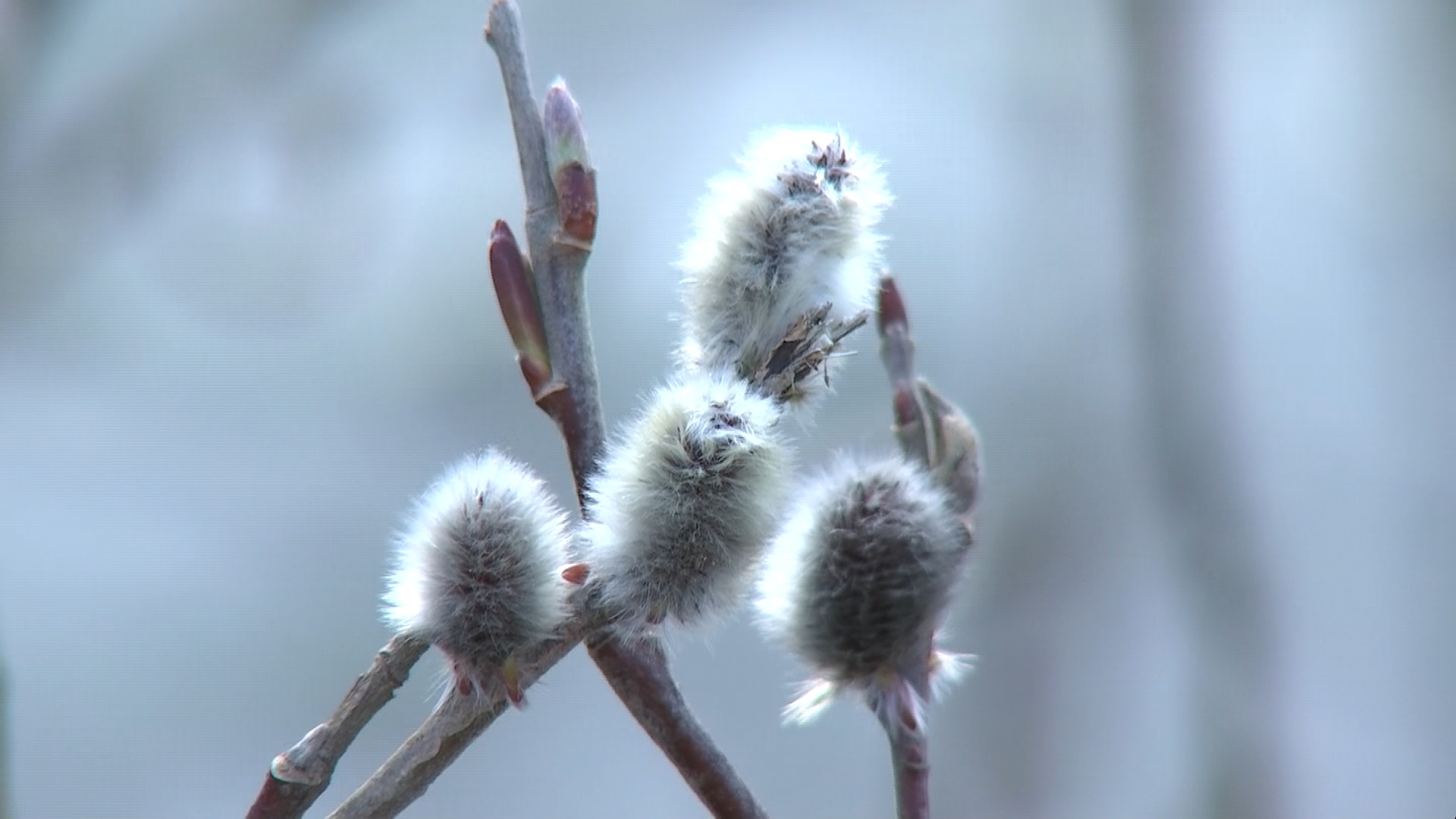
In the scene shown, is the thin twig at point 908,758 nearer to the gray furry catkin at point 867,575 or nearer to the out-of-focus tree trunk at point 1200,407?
the gray furry catkin at point 867,575

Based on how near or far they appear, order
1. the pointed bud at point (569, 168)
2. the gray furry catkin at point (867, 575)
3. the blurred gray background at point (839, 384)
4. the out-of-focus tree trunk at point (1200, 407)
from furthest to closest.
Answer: the out-of-focus tree trunk at point (1200, 407) → the blurred gray background at point (839, 384) → the pointed bud at point (569, 168) → the gray furry catkin at point (867, 575)

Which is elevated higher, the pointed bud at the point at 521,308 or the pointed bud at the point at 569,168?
the pointed bud at the point at 569,168

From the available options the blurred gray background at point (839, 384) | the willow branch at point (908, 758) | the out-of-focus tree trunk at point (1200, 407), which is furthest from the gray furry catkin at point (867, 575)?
the out-of-focus tree trunk at point (1200, 407)

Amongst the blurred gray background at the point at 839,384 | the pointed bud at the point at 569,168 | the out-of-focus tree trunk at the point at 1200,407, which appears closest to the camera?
the pointed bud at the point at 569,168

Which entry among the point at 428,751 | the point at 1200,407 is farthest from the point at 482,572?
the point at 1200,407

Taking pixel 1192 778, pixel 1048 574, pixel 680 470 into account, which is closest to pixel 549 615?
pixel 680 470

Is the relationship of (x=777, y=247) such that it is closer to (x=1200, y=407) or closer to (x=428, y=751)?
(x=428, y=751)

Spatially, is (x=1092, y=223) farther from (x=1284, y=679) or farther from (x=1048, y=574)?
(x=1284, y=679)
